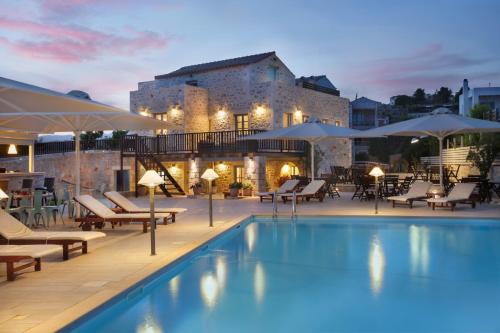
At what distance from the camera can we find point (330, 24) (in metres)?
23.0

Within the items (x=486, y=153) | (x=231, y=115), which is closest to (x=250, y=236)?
(x=486, y=153)

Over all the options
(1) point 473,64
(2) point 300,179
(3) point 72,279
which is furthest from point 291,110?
(1) point 473,64

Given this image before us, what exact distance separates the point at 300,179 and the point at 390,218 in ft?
21.5

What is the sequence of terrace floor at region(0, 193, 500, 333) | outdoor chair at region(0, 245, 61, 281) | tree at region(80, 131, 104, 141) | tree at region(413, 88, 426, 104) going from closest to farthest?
terrace floor at region(0, 193, 500, 333)
outdoor chair at region(0, 245, 61, 281)
tree at region(80, 131, 104, 141)
tree at region(413, 88, 426, 104)

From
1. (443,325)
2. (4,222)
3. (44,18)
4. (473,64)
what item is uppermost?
(473,64)

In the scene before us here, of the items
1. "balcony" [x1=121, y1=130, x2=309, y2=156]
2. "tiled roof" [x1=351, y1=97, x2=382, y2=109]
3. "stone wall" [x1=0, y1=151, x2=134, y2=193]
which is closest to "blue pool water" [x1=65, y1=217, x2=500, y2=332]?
"balcony" [x1=121, y1=130, x2=309, y2=156]

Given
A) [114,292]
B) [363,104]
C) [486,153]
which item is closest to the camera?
A: [114,292]

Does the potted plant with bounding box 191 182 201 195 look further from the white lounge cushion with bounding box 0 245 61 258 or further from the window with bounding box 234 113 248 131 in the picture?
the white lounge cushion with bounding box 0 245 61 258

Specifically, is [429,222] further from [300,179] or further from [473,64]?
[473,64]

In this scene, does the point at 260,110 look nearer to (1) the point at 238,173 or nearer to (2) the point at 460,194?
(1) the point at 238,173

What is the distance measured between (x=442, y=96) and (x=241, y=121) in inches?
2182

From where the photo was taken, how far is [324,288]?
253 inches

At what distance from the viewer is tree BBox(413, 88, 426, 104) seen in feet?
234

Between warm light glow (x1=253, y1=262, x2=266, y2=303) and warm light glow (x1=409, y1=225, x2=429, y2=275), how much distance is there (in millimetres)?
2335
